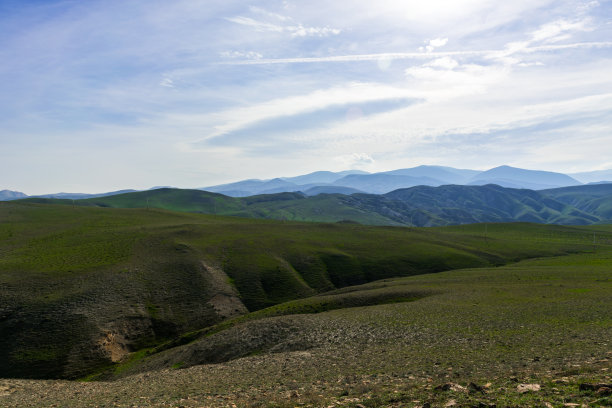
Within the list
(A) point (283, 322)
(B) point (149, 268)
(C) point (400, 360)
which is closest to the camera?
(C) point (400, 360)

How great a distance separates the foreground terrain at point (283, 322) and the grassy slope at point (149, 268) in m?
0.44

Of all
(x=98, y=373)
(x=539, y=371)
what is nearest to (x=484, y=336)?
(x=539, y=371)

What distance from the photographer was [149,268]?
8731 centimetres

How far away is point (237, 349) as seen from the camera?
46.3m

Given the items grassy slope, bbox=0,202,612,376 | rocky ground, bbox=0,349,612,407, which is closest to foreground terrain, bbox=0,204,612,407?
rocky ground, bbox=0,349,612,407

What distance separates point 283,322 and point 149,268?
2026 inches

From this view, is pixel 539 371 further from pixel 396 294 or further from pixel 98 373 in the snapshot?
pixel 98 373

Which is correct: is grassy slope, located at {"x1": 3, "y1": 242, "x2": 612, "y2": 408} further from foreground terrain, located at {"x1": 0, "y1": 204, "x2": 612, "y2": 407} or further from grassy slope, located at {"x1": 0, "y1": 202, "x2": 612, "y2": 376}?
grassy slope, located at {"x1": 0, "y1": 202, "x2": 612, "y2": 376}

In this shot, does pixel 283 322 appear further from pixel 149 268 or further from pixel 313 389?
pixel 149 268

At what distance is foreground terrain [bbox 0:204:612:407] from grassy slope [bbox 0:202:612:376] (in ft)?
1.44

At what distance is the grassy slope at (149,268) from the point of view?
60625 mm

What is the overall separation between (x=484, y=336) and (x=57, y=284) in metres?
83.5

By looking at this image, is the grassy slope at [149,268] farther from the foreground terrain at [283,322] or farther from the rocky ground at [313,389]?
the rocky ground at [313,389]

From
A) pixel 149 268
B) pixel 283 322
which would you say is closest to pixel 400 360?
pixel 283 322
